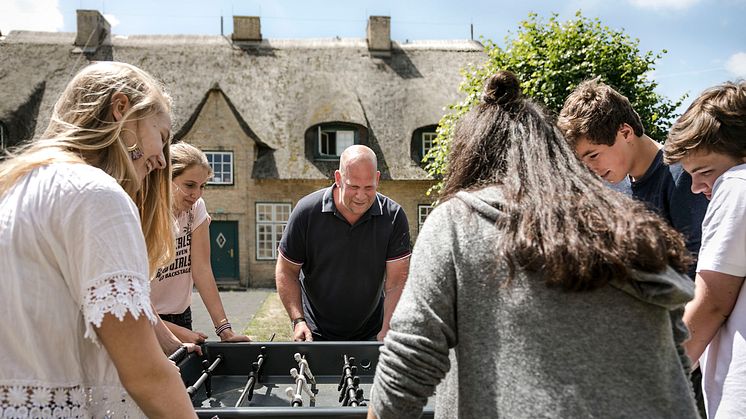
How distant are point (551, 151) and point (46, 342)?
4.68ft

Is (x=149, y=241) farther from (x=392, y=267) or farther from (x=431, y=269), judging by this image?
(x=392, y=267)

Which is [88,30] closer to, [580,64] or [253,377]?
[580,64]

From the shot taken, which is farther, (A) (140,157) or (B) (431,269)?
(A) (140,157)

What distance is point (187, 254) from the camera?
3.86 metres

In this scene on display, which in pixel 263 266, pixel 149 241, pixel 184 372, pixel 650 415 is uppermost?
pixel 149 241

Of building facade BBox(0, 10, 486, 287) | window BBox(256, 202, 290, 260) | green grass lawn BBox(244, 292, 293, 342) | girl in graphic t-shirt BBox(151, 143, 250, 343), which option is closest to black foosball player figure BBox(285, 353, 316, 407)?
girl in graphic t-shirt BBox(151, 143, 250, 343)

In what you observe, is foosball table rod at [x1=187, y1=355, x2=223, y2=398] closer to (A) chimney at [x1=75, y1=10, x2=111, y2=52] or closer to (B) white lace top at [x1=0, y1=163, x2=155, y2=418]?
(B) white lace top at [x1=0, y1=163, x2=155, y2=418]

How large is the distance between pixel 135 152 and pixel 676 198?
249cm

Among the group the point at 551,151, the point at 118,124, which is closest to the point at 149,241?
the point at 118,124

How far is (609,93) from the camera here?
2979mm

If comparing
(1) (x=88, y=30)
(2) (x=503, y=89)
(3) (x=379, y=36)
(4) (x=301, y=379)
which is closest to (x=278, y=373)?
(4) (x=301, y=379)

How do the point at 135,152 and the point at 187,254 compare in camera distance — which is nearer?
the point at 135,152

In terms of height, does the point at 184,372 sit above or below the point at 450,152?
below

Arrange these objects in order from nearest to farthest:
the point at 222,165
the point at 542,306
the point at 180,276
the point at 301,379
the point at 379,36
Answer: the point at 542,306 → the point at 301,379 → the point at 180,276 → the point at 222,165 → the point at 379,36
